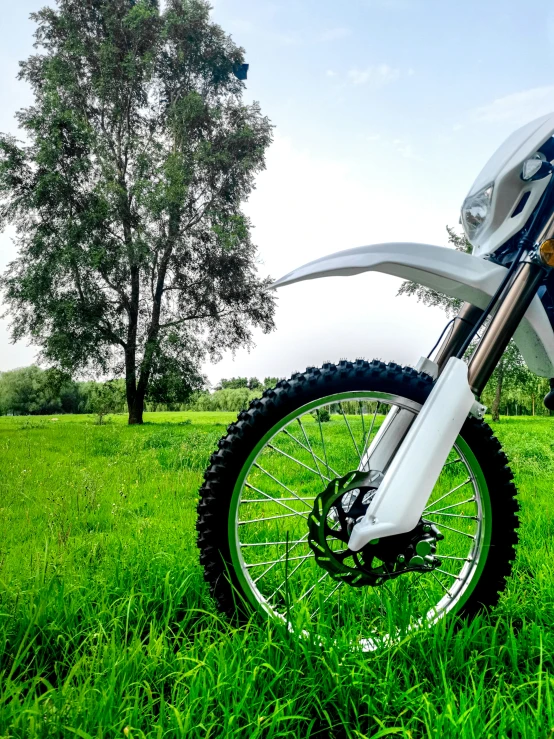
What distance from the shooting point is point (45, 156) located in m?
17.2

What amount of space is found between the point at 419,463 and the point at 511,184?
1024mm

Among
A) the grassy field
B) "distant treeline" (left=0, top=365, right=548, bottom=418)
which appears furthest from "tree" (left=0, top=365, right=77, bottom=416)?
the grassy field

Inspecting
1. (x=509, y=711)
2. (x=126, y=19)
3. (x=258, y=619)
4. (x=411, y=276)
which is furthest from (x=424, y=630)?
(x=126, y=19)

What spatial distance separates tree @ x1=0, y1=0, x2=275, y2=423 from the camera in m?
17.2

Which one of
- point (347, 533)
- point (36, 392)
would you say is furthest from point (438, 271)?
point (36, 392)

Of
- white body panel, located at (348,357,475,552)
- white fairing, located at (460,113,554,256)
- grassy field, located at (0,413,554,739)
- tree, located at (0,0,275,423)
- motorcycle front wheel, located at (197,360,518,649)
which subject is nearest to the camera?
grassy field, located at (0,413,554,739)

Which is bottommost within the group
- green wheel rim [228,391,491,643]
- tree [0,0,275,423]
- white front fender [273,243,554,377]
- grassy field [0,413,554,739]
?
grassy field [0,413,554,739]

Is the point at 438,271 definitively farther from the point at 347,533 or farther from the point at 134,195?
the point at 134,195

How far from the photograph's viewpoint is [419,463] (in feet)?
5.13

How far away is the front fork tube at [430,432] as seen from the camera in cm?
154

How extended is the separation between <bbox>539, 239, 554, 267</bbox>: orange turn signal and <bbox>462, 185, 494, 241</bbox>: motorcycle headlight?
9.0 inches

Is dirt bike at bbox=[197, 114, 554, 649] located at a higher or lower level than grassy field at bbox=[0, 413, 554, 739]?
higher

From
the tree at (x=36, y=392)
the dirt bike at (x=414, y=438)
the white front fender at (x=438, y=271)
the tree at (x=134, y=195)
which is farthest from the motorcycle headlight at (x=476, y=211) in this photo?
the tree at (x=36, y=392)

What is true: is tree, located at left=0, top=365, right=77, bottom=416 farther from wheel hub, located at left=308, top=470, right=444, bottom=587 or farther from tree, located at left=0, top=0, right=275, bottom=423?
wheel hub, located at left=308, top=470, right=444, bottom=587
